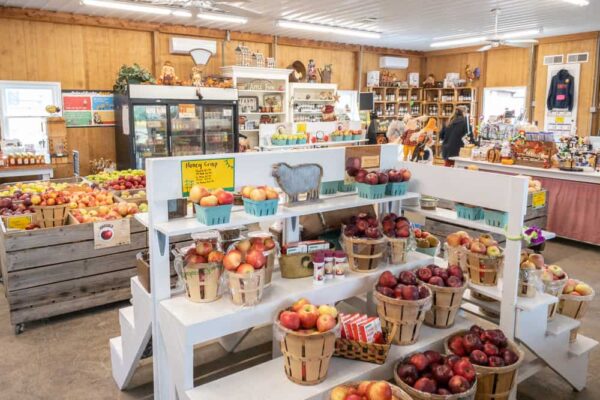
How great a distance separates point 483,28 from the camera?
29.7 ft

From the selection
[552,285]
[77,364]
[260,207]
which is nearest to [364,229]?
[260,207]

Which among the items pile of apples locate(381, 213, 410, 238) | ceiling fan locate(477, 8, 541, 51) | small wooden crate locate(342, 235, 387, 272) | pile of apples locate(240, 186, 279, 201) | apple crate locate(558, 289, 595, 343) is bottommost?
apple crate locate(558, 289, 595, 343)

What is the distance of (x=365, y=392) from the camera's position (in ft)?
6.47

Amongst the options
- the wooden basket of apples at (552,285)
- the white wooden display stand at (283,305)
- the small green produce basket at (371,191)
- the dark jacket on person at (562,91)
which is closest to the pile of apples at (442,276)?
the white wooden display stand at (283,305)

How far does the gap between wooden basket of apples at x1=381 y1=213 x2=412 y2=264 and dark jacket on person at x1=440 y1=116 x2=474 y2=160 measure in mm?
5833

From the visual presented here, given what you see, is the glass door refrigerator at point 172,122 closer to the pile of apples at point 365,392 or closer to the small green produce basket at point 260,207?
the small green produce basket at point 260,207

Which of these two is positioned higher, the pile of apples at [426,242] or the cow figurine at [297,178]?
the cow figurine at [297,178]

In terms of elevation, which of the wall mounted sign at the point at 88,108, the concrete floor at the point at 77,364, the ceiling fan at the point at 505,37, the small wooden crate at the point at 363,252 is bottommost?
the concrete floor at the point at 77,364

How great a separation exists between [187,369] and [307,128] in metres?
6.05

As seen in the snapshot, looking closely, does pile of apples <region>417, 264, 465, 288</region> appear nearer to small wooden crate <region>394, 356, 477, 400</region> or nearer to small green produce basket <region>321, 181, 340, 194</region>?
small wooden crate <region>394, 356, 477, 400</region>

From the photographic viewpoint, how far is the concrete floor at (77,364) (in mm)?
3014

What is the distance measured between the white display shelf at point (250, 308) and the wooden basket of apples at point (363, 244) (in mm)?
54

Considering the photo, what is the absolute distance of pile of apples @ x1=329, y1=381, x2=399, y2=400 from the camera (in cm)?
190

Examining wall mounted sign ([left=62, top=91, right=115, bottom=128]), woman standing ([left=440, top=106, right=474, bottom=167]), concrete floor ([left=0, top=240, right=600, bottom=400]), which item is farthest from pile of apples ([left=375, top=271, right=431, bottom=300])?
wall mounted sign ([left=62, top=91, right=115, bottom=128])
